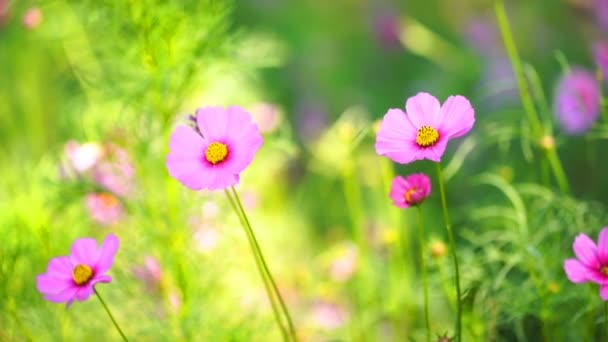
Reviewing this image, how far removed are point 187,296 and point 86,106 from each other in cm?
59

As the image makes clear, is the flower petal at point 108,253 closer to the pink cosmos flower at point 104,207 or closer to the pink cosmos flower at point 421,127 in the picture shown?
the pink cosmos flower at point 421,127

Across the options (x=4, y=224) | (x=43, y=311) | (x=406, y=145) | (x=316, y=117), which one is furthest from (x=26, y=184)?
(x=316, y=117)

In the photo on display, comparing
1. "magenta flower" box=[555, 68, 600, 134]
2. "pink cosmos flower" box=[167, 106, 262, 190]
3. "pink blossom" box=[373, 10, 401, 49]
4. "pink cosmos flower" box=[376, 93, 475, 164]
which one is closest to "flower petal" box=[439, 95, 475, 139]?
"pink cosmos flower" box=[376, 93, 475, 164]

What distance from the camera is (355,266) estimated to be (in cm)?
99

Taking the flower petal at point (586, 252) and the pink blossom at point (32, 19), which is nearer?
the flower petal at point (586, 252)

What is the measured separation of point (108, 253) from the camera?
497 millimetres

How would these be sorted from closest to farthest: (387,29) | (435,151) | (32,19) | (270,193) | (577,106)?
1. (435,151)
2. (32,19)
3. (577,106)
4. (270,193)
5. (387,29)

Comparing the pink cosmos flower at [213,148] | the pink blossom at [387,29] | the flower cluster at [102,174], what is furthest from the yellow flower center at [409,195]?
the pink blossom at [387,29]

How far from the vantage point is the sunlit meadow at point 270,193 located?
1.65ft

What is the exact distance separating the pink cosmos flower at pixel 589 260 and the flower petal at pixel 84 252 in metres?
0.39

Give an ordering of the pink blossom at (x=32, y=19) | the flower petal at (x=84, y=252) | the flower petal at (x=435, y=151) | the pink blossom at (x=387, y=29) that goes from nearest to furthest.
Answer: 1. the flower petal at (x=435, y=151)
2. the flower petal at (x=84, y=252)
3. the pink blossom at (x=32, y=19)
4. the pink blossom at (x=387, y=29)

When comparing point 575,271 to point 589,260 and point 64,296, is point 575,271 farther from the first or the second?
point 64,296

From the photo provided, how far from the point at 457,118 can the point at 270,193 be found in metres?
1.12

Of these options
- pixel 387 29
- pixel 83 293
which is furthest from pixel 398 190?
pixel 387 29
